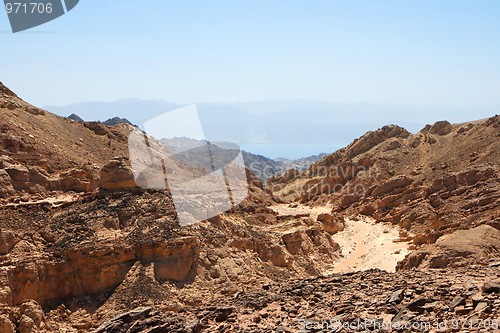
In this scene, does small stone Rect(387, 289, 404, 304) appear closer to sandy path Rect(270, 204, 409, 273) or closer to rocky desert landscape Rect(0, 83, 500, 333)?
rocky desert landscape Rect(0, 83, 500, 333)

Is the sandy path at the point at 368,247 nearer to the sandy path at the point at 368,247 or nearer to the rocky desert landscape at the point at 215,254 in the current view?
the sandy path at the point at 368,247

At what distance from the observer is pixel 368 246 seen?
29.8 m

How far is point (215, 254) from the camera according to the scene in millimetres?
20047

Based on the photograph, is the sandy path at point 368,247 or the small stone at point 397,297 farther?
the sandy path at point 368,247

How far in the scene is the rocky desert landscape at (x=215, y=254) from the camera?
459 inches

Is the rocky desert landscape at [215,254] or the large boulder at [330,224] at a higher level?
the rocky desert landscape at [215,254]

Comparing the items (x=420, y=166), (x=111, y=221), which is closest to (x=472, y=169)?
(x=420, y=166)

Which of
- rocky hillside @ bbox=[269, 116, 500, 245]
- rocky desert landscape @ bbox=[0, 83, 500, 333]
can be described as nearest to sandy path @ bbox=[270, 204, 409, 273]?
rocky desert landscape @ bbox=[0, 83, 500, 333]

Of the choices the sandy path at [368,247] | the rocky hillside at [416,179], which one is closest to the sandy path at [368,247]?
the sandy path at [368,247]

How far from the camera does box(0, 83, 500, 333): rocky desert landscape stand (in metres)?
11.7

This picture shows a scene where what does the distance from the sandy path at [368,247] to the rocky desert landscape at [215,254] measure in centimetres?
11

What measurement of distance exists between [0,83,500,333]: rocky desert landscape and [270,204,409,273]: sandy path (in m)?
0.11

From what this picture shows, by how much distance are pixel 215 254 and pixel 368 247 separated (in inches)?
456

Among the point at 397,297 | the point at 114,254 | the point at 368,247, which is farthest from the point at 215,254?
the point at 368,247
